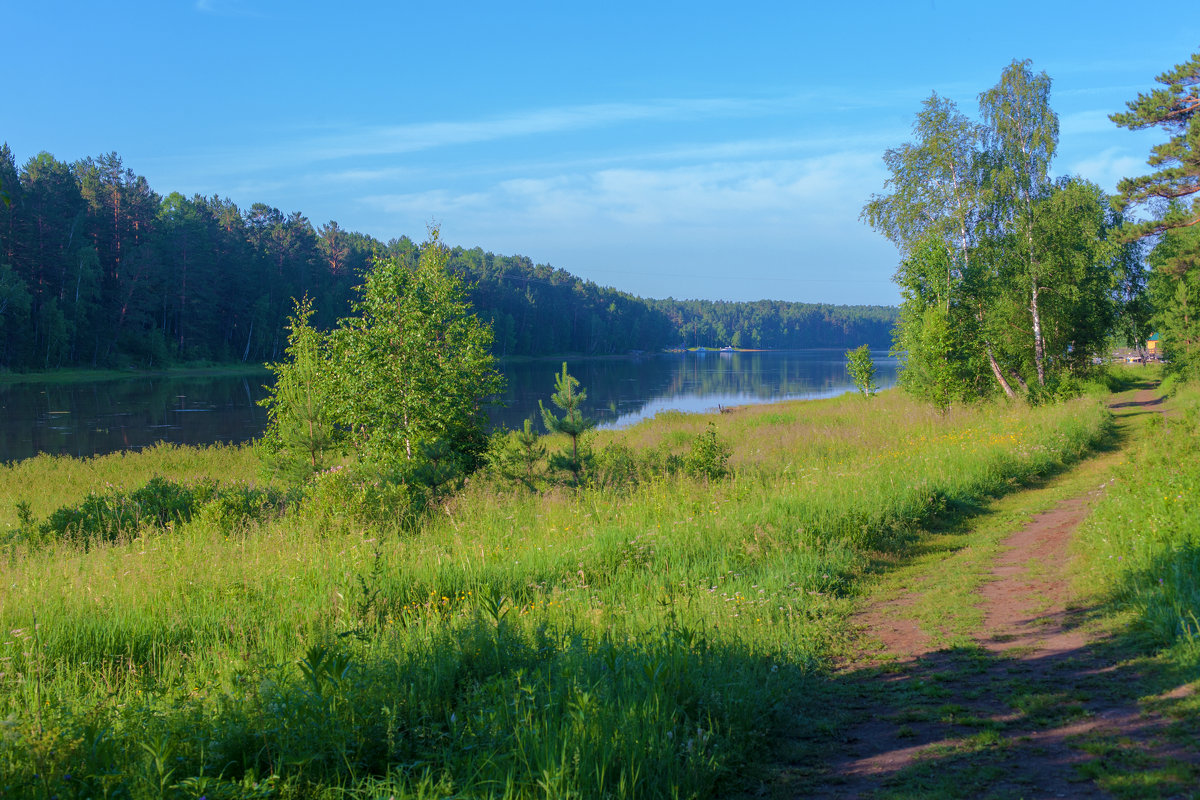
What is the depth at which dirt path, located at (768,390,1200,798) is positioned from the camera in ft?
12.1

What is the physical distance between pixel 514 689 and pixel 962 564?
20.8ft

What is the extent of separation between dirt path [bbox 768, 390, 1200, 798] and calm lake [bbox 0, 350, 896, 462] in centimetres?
A: 1222

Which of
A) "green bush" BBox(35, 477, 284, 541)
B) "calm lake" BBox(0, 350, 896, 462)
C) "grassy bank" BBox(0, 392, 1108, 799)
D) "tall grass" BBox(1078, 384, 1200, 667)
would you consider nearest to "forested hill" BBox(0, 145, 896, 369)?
"calm lake" BBox(0, 350, 896, 462)

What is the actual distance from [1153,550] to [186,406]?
165 ft

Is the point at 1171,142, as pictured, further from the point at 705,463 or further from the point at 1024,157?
the point at 705,463

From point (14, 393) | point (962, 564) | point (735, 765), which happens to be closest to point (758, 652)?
point (735, 765)

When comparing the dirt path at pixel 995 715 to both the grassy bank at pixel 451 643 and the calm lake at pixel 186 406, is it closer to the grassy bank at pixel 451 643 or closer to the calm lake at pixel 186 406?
the grassy bank at pixel 451 643

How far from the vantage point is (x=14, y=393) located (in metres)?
50.9

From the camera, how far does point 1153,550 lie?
682 centimetres

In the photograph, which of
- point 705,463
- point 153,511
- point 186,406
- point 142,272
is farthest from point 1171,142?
point 142,272

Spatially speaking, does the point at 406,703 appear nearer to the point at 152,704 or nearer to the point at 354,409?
the point at 152,704

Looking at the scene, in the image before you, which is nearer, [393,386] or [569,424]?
[569,424]

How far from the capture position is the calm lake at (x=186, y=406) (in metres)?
32.6

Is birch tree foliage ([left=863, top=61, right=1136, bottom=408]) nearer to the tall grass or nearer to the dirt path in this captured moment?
the tall grass
